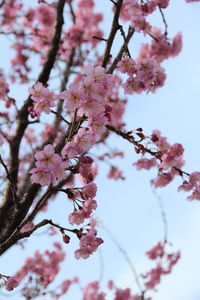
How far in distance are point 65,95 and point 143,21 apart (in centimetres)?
185

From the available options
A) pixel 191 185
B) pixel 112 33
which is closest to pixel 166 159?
pixel 191 185

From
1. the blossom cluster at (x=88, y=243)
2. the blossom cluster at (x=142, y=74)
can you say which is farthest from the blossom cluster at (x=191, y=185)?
the blossom cluster at (x=88, y=243)

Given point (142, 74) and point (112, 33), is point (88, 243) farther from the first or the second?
point (112, 33)

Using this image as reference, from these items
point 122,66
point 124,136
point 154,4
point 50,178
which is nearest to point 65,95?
point 50,178

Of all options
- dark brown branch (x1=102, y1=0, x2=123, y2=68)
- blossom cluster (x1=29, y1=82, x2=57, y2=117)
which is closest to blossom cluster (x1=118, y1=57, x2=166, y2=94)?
dark brown branch (x1=102, y1=0, x2=123, y2=68)

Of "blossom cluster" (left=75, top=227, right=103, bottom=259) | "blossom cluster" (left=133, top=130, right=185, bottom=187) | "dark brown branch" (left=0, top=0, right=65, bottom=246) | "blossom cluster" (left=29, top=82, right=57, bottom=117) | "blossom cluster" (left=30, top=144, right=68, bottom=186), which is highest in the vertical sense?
"dark brown branch" (left=0, top=0, right=65, bottom=246)

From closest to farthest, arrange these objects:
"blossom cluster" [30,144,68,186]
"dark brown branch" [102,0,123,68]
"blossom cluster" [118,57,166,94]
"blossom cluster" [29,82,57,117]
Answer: "blossom cluster" [30,144,68,186]
"blossom cluster" [29,82,57,117]
"dark brown branch" [102,0,123,68]
"blossom cluster" [118,57,166,94]

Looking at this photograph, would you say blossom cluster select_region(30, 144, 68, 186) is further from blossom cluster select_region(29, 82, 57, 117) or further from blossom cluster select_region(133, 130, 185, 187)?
blossom cluster select_region(133, 130, 185, 187)

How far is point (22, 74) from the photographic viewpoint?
7.64m

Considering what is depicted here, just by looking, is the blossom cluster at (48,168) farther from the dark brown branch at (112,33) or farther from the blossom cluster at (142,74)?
the blossom cluster at (142,74)

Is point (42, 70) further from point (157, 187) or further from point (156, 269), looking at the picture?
point (156, 269)

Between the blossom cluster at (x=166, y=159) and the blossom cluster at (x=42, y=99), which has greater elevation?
the blossom cluster at (x=166, y=159)

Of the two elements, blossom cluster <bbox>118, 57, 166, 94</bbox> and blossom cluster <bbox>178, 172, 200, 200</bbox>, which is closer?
blossom cluster <bbox>118, 57, 166, 94</bbox>

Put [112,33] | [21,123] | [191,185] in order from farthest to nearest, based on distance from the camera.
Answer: [21,123] < [191,185] < [112,33]
